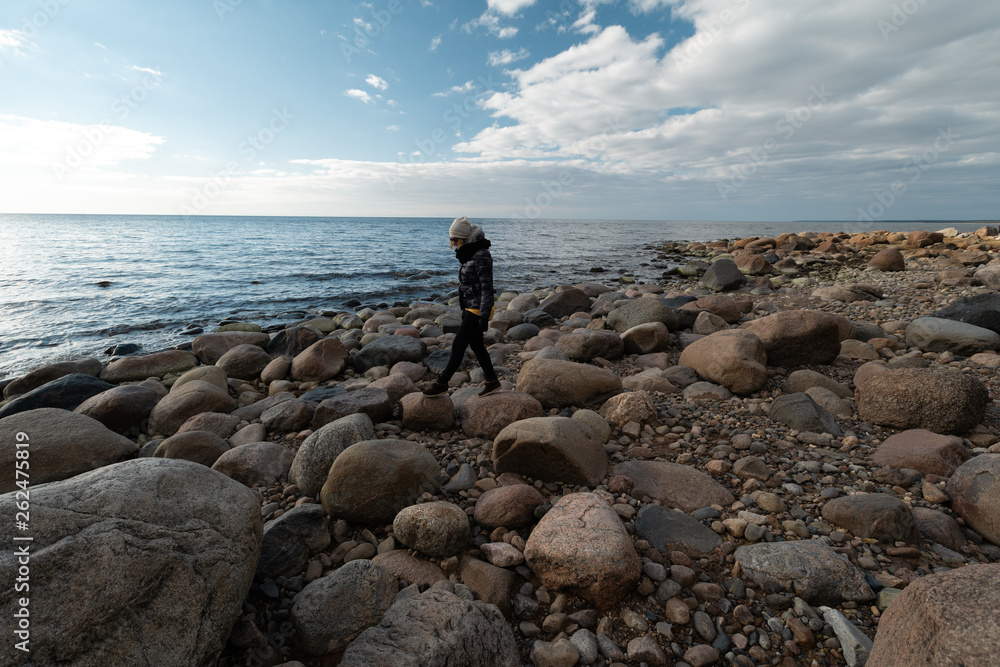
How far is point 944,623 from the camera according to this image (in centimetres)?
181

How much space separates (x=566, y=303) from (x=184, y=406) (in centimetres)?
911

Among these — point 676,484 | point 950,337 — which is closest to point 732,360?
point 676,484

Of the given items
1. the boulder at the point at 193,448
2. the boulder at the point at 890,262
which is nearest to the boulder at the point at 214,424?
the boulder at the point at 193,448

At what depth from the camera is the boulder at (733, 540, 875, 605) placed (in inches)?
A: 100

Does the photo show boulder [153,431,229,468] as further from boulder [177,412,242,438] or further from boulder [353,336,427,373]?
boulder [353,336,427,373]

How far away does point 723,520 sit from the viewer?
3303 mm

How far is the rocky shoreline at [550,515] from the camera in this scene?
2088 millimetres

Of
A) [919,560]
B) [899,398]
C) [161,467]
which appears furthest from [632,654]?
[899,398]

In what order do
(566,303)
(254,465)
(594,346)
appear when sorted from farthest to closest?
(566,303) < (594,346) < (254,465)

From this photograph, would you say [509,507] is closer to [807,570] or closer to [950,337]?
[807,570]

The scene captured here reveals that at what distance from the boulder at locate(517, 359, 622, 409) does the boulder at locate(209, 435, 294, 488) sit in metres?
2.95

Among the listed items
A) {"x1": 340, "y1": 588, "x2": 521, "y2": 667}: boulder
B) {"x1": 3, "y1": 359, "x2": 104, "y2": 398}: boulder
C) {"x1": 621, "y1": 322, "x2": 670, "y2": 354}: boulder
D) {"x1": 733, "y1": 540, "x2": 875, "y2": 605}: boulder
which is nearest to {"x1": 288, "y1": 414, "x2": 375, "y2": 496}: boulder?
{"x1": 340, "y1": 588, "x2": 521, "y2": 667}: boulder

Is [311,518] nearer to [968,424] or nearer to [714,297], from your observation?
[968,424]

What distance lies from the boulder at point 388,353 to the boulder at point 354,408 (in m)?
2.20
